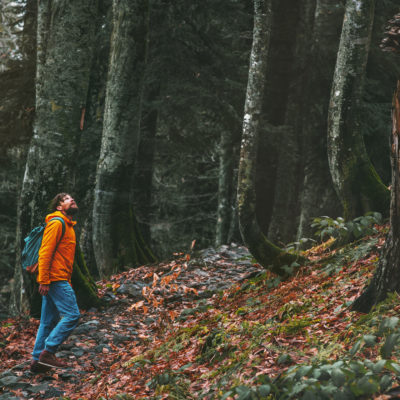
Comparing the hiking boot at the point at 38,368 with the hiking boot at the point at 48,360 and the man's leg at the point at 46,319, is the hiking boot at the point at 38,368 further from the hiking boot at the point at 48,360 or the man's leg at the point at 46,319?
the man's leg at the point at 46,319

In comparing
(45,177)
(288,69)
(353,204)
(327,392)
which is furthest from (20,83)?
(327,392)

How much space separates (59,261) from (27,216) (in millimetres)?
2598

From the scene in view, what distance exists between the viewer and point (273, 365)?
4645mm

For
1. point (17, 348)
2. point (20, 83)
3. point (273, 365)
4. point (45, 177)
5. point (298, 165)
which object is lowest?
point (17, 348)

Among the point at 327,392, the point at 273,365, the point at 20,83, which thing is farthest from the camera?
the point at 20,83

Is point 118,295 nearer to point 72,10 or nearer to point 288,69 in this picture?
point 72,10

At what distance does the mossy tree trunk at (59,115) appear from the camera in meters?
9.10

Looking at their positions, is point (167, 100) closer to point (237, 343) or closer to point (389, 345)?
point (237, 343)

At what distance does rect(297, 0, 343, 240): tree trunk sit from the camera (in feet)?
39.0

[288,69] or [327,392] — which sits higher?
[288,69]

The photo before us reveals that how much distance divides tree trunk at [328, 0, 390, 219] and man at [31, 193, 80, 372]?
4360mm

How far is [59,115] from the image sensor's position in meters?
9.12

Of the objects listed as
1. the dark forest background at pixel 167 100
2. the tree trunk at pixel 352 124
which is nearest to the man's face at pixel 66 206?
the dark forest background at pixel 167 100

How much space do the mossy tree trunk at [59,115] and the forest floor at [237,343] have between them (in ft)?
4.25
